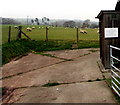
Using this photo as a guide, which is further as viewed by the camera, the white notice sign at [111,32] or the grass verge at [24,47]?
the grass verge at [24,47]

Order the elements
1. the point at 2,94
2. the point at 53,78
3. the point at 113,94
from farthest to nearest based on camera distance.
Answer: the point at 53,78 < the point at 2,94 < the point at 113,94

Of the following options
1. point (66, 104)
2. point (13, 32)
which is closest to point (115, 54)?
point (66, 104)

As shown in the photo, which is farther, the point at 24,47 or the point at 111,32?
the point at 24,47

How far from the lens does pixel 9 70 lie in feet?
29.0

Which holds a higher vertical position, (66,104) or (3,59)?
(3,59)

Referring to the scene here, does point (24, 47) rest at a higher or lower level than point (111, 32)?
lower

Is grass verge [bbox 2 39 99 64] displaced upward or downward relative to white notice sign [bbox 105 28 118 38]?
downward

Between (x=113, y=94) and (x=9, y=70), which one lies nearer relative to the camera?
(x=113, y=94)

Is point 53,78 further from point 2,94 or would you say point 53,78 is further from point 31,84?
point 2,94

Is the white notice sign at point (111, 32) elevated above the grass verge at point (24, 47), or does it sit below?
above

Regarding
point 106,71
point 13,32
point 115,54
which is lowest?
point 106,71

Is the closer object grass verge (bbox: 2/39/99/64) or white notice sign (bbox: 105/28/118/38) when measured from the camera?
white notice sign (bbox: 105/28/118/38)

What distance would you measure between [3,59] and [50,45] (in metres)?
5.29

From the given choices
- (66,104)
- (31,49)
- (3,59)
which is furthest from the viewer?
(31,49)
